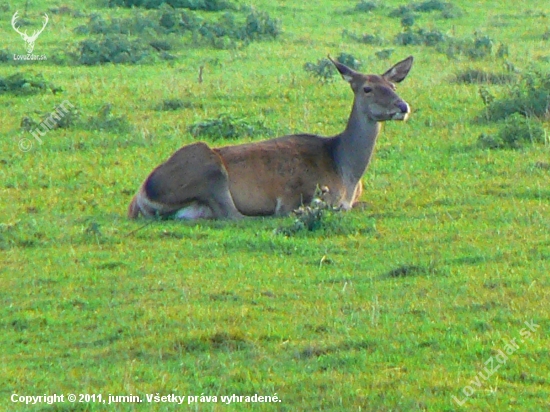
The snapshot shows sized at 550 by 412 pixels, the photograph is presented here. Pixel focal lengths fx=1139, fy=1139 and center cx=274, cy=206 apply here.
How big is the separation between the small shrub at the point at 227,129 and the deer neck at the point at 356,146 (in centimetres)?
230

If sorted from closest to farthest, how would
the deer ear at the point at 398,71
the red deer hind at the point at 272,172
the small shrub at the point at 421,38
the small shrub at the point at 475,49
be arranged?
the red deer hind at the point at 272,172 → the deer ear at the point at 398,71 → the small shrub at the point at 475,49 → the small shrub at the point at 421,38

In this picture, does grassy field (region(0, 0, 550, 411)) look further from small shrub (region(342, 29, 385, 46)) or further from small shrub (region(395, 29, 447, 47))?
small shrub (region(342, 29, 385, 46))

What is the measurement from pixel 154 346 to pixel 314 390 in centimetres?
123

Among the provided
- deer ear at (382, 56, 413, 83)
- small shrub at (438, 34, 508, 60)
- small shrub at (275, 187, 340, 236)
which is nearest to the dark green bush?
small shrub at (438, 34, 508, 60)

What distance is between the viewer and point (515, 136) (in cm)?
1269

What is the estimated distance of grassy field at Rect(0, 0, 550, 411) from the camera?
636 centimetres

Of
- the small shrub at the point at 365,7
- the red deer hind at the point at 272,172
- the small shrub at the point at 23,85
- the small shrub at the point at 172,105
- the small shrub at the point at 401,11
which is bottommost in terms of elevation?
the small shrub at the point at 365,7

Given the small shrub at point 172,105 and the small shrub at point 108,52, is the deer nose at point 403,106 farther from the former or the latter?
the small shrub at point 108,52

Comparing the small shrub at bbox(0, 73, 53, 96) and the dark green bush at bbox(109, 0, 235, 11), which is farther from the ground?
the small shrub at bbox(0, 73, 53, 96)

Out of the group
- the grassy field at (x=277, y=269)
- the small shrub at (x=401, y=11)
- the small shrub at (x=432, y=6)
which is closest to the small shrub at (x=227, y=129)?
the grassy field at (x=277, y=269)

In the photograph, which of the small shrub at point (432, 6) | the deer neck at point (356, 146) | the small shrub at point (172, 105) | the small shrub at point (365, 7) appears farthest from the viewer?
the small shrub at point (365, 7)

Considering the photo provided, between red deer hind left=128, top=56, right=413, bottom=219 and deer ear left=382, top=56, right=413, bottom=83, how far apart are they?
0.15 meters

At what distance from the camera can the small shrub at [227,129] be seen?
1329 centimetres

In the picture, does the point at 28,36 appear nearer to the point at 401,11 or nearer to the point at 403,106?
the point at 401,11
